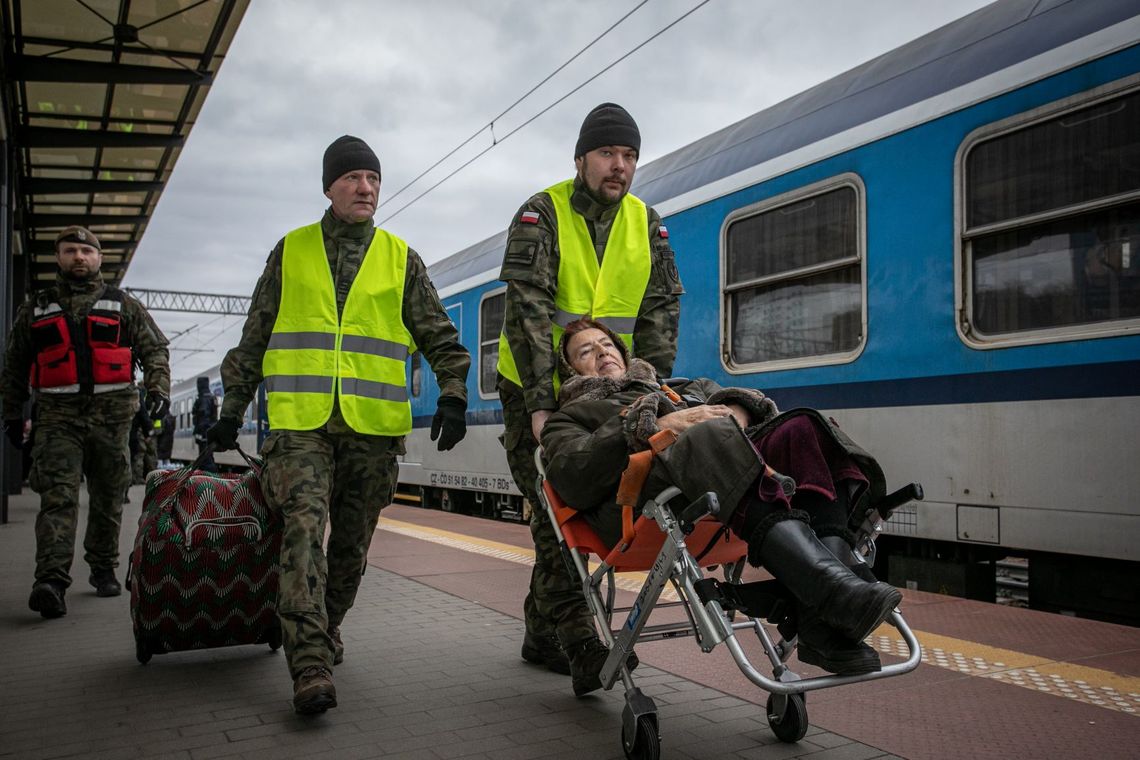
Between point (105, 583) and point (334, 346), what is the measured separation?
2876 millimetres

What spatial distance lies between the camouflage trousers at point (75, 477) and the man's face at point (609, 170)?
3141 mm

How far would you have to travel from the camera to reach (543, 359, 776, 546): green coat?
2.52m

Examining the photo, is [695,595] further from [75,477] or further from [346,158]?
[75,477]

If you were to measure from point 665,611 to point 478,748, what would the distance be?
6.95 feet

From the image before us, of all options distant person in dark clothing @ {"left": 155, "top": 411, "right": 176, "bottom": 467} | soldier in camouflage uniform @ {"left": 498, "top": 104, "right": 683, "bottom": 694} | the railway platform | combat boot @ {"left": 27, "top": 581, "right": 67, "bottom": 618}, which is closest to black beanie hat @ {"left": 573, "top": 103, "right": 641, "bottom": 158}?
soldier in camouflage uniform @ {"left": 498, "top": 104, "right": 683, "bottom": 694}

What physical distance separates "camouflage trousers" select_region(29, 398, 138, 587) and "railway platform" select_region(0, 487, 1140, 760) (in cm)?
37

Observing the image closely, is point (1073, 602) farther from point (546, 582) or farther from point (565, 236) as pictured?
point (565, 236)

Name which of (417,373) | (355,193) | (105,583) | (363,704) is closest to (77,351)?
(105,583)

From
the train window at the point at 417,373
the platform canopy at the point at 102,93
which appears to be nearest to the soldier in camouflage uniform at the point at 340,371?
the platform canopy at the point at 102,93

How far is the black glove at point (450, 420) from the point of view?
371cm

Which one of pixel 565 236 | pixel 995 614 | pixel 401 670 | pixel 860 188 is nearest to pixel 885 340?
pixel 860 188

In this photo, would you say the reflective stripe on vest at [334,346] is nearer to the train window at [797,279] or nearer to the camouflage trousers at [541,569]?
the camouflage trousers at [541,569]

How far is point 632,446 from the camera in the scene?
273 cm

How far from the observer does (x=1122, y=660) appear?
3.67 meters
